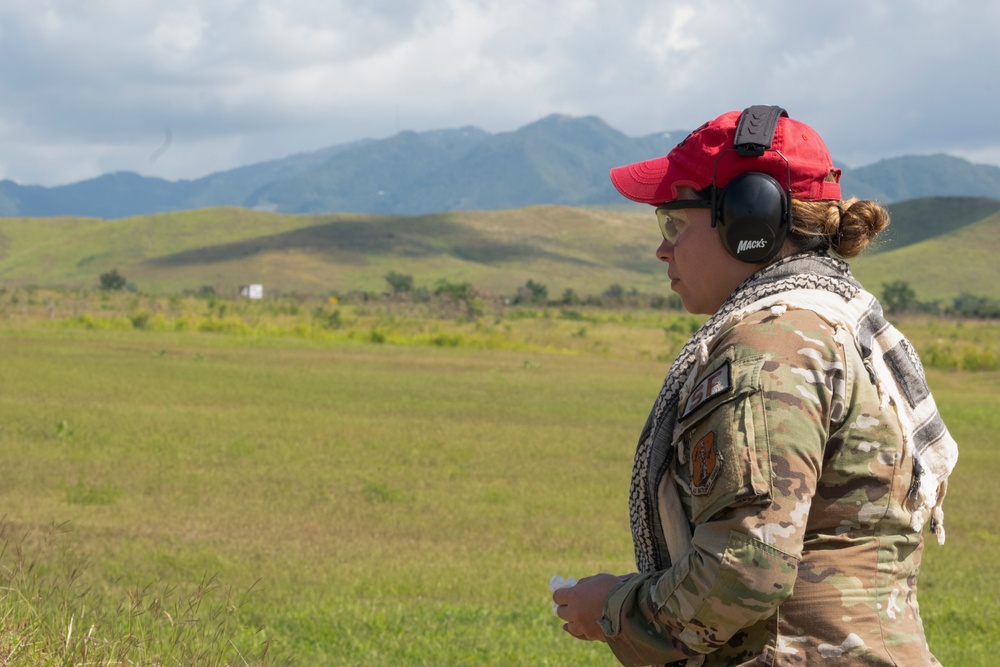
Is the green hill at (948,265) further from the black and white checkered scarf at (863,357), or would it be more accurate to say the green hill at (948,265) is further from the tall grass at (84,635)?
the black and white checkered scarf at (863,357)

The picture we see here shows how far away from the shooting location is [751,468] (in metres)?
2.05

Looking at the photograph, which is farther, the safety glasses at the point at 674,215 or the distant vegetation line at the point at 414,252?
the distant vegetation line at the point at 414,252

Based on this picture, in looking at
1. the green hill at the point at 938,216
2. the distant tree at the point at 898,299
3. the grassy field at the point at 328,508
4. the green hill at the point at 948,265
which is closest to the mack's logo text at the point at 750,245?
the grassy field at the point at 328,508

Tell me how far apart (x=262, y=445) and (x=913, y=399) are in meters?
13.5

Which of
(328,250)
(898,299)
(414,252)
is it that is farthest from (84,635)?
(414,252)

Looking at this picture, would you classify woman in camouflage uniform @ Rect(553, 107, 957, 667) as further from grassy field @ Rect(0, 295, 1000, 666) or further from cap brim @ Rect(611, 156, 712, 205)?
grassy field @ Rect(0, 295, 1000, 666)

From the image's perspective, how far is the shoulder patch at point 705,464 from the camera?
82.4 inches

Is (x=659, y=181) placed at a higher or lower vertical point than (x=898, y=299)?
lower

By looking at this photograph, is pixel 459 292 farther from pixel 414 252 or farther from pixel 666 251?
pixel 414 252

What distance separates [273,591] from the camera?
26.1ft

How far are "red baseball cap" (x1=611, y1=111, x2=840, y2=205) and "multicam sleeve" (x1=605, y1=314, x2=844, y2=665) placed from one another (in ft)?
1.19

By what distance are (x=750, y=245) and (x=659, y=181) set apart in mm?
276

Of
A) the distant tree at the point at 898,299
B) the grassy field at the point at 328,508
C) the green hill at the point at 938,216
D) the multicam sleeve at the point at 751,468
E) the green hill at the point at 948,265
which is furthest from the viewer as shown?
the green hill at the point at 938,216

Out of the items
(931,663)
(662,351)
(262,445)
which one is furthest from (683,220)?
(662,351)
